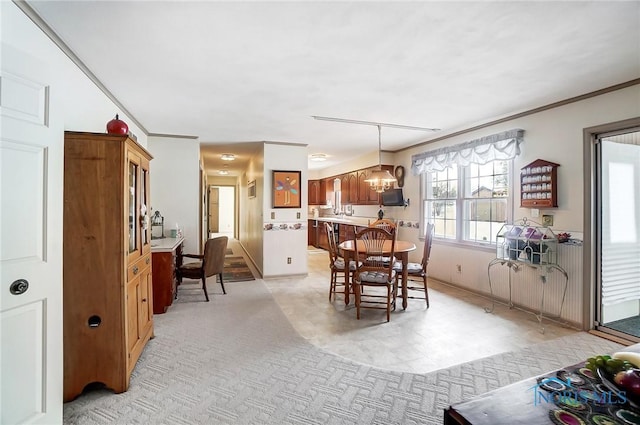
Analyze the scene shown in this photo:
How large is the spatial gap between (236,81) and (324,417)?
8.83ft

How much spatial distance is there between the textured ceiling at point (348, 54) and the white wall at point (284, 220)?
5.34 feet

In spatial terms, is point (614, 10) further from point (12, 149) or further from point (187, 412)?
point (187, 412)

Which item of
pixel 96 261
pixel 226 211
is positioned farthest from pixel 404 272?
pixel 226 211

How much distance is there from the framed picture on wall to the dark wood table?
14.6 feet

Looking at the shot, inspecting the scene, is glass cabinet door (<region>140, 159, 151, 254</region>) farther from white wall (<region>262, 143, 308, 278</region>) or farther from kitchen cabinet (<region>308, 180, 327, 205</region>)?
kitchen cabinet (<region>308, 180, 327, 205</region>)

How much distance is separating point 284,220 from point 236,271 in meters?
1.48

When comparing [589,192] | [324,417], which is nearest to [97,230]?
[324,417]

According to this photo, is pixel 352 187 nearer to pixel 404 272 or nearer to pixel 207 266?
pixel 404 272

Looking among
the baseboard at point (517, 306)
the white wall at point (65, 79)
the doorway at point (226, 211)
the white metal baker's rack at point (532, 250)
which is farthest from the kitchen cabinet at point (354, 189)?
the doorway at point (226, 211)

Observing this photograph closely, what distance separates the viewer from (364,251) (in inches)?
136

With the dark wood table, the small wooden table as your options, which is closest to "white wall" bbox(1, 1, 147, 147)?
the small wooden table

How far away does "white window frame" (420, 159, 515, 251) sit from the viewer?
12.6 ft

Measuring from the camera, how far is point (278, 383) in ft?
7.11

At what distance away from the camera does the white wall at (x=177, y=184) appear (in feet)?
15.7
